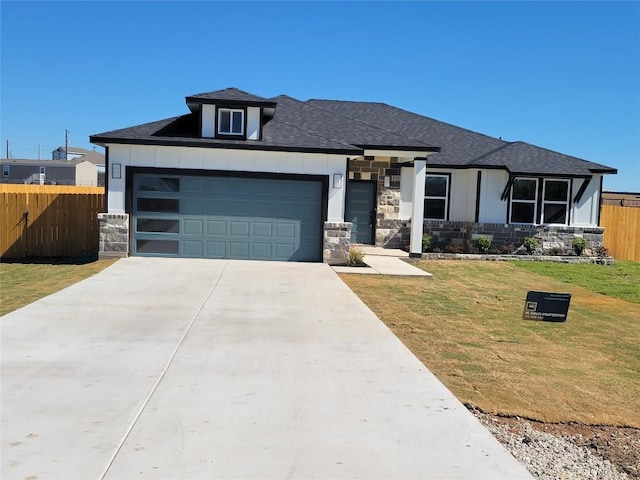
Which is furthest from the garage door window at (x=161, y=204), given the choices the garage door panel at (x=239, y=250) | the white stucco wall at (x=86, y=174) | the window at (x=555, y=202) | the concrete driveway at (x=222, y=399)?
the white stucco wall at (x=86, y=174)

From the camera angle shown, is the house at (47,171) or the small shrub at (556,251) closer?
the small shrub at (556,251)

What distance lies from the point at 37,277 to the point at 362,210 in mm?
11310

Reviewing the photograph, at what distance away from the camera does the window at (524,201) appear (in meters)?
21.8

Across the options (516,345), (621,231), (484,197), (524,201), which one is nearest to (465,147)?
(484,197)

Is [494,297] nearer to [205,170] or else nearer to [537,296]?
[537,296]

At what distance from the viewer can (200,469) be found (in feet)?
13.7

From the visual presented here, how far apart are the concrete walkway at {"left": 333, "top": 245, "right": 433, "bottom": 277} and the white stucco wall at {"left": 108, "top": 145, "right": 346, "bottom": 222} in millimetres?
1692

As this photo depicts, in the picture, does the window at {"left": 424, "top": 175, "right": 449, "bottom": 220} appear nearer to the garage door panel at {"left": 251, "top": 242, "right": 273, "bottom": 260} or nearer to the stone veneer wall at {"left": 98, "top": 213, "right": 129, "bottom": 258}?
the garage door panel at {"left": 251, "top": 242, "right": 273, "bottom": 260}

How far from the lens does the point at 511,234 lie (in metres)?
21.7

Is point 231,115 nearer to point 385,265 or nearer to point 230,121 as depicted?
point 230,121

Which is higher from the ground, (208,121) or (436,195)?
(208,121)

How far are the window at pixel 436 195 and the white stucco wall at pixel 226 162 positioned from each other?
6.22 m

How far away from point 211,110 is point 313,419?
13140 millimetres

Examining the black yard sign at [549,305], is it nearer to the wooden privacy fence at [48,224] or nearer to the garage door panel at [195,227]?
the garage door panel at [195,227]
